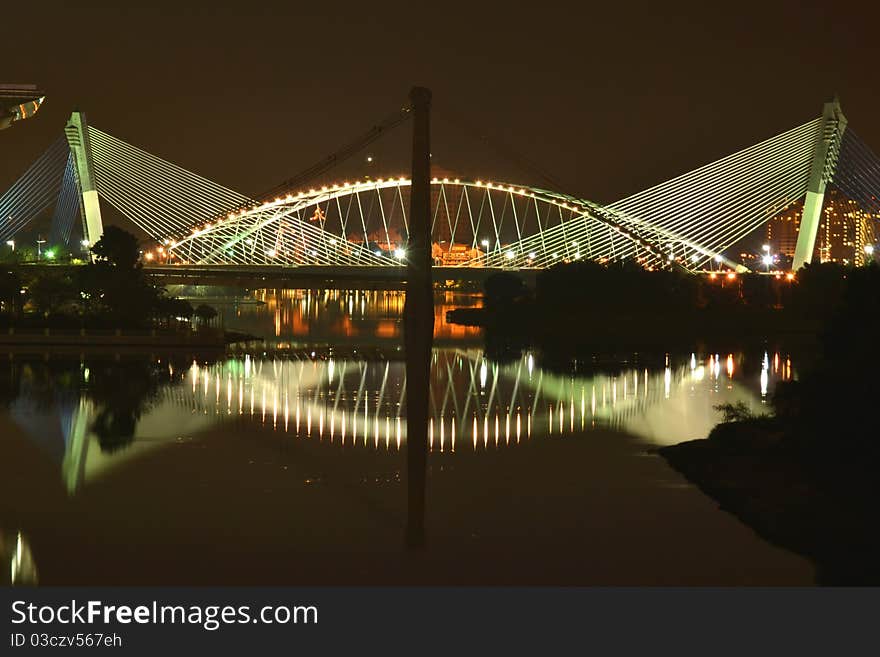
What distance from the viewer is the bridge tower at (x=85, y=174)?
178 ft

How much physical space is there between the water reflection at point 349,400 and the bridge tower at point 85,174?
56.1ft

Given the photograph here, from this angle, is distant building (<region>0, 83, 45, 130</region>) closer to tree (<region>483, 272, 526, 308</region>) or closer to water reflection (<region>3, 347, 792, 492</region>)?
water reflection (<region>3, 347, 792, 492</region>)

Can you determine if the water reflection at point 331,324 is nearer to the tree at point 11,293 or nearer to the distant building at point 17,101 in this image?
the tree at point 11,293

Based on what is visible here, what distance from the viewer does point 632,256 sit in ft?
216

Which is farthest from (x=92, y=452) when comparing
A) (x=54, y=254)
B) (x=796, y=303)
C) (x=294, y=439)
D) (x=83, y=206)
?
(x=54, y=254)

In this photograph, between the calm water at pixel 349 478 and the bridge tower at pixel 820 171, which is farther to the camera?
the bridge tower at pixel 820 171

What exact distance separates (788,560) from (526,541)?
3.02m

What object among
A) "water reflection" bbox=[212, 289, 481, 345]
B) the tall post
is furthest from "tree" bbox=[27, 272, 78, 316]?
the tall post

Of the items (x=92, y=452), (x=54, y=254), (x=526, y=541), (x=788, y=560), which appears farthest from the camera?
(x=54, y=254)

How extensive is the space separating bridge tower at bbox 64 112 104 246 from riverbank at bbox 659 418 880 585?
3844cm

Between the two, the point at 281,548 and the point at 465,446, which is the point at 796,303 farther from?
the point at 281,548

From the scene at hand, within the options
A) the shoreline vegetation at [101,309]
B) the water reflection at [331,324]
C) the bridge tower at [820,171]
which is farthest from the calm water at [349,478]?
the bridge tower at [820,171]

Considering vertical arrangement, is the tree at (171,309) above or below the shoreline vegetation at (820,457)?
above

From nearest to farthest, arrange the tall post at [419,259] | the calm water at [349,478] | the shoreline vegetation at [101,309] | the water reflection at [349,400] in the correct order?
the calm water at [349,478] → the water reflection at [349,400] → the tall post at [419,259] → the shoreline vegetation at [101,309]
